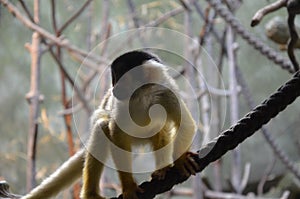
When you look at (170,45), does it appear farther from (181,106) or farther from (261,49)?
(181,106)

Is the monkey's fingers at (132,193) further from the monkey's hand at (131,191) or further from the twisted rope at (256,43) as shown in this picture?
the twisted rope at (256,43)

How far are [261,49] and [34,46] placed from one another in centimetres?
80

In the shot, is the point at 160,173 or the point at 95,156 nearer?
the point at 160,173

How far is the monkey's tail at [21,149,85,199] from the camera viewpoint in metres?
1.22

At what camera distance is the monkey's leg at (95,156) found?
1.08 metres

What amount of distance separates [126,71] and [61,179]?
0.36 m

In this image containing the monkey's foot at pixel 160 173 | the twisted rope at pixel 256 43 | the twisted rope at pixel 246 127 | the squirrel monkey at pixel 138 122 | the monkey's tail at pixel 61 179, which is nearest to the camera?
the twisted rope at pixel 246 127

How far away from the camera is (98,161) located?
3.56ft

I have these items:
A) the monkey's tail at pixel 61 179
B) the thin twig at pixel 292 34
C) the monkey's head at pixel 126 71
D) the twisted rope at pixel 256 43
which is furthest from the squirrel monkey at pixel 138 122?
the twisted rope at pixel 256 43

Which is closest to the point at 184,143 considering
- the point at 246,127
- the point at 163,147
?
the point at 163,147

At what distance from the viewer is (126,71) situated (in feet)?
3.44

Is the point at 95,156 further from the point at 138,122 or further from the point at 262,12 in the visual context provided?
the point at 262,12

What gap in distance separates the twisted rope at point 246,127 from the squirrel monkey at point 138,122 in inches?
5.8

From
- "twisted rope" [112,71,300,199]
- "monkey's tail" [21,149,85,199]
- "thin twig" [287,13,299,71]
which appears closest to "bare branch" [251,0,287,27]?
"thin twig" [287,13,299,71]
